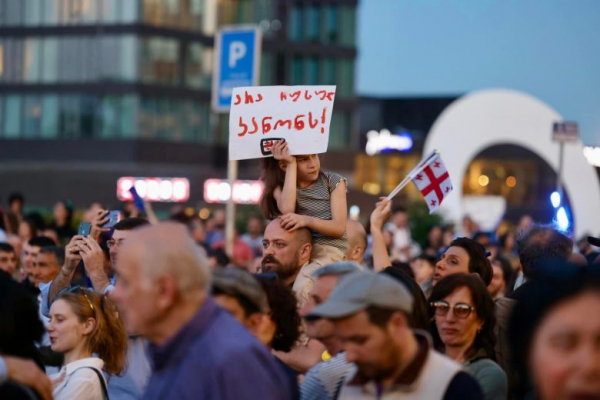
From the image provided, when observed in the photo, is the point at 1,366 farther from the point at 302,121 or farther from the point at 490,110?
the point at 490,110

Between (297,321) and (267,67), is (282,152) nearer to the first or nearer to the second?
(297,321)

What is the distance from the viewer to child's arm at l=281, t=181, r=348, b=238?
7.26 metres

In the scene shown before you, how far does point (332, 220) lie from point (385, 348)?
3.52 metres

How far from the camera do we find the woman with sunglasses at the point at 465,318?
20.4 feet

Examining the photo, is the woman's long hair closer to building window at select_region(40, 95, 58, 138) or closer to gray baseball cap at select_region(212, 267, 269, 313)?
gray baseball cap at select_region(212, 267, 269, 313)

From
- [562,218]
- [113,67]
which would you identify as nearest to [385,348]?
[562,218]

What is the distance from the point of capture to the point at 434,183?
10125 mm

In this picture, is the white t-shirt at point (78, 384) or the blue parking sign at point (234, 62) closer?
the white t-shirt at point (78, 384)

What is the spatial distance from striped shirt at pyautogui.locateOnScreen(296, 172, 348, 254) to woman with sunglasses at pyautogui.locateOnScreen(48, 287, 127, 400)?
1.42m

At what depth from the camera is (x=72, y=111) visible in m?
66.6

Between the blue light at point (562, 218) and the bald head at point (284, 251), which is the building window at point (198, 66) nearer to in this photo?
the blue light at point (562, 218)

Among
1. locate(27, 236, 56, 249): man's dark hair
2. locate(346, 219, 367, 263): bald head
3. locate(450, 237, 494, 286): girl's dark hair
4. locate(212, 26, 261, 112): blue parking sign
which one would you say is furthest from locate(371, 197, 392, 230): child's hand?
locate(212, 26, 261, 112): blue parking sign

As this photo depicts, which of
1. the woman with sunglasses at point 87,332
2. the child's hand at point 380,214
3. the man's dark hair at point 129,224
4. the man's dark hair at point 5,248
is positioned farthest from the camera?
the man's dark hair at point 5,248

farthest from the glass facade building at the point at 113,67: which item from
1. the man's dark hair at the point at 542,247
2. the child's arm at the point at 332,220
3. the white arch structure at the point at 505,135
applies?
the child's arm at the point at 332,220
